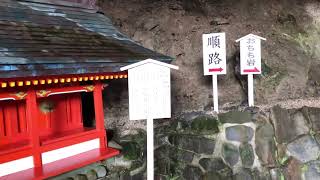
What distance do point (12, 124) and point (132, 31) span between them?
6.21m

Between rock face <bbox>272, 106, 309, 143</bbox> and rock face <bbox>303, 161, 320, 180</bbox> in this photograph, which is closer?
rock face <bbox>303, 161, 320, 180</bbox>

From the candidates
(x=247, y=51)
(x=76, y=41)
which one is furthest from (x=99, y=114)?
(x=247, y=51)

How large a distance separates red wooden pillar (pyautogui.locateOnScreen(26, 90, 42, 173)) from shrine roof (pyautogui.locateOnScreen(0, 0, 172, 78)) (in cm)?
68

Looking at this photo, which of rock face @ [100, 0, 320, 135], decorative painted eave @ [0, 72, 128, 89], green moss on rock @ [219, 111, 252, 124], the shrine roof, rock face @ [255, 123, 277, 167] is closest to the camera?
decorative painted eave @ [0, 72, 128, 89]

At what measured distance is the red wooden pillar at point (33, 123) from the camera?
4.81 metres

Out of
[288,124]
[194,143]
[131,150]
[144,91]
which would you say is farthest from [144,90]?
[288,124]

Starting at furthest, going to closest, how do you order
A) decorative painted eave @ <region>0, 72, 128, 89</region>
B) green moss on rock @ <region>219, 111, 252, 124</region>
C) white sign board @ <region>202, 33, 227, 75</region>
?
white sign board @ <region>202, 33, 227, 75</region>, green moss on rock @ <region>219, 111, 252, 124</region>, decorative painted eave @ <region>0, 72, 128, 89</region>

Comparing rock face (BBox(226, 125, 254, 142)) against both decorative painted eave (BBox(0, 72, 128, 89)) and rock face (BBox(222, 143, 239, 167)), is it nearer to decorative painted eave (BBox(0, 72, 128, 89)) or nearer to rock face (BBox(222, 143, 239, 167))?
rock face (BBox(222, 143, 239, 167))

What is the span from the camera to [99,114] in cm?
600

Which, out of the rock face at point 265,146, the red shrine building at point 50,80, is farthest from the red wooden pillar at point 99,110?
the rock face at point 265,146

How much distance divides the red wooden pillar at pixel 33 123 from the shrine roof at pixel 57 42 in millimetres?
684

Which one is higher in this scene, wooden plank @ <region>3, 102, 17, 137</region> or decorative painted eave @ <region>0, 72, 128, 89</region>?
decorative painted eave @ <region>0, 72, 128, 89</region>

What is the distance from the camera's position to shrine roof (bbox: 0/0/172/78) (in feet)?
14.4

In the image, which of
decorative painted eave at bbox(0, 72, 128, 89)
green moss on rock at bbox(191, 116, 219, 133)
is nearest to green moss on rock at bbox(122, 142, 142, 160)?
green moss on rock at bbox(191, 116, 219, 133)
